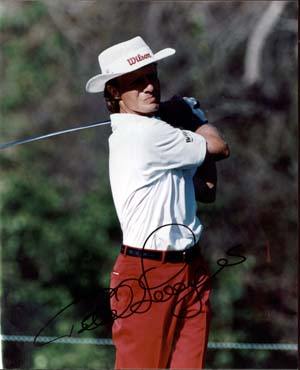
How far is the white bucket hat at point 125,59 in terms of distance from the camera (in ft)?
12.7

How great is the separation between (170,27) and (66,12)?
19.5 inches

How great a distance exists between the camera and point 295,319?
202 inches

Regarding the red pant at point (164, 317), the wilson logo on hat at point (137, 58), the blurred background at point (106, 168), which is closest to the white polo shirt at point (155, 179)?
the red pant at point (164, 317)

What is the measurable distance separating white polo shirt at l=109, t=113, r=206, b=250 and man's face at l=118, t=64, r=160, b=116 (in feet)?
0.13

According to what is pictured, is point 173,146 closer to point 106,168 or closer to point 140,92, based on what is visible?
point 140,92

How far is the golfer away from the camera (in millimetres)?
3822

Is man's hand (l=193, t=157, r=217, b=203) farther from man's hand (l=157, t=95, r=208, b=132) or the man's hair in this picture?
the man's hair

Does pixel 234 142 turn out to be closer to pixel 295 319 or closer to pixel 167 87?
pixel 167 87

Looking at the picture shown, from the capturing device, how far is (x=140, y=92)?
3885 mm

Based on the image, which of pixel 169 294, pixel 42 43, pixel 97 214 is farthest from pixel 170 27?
pixel 169 294

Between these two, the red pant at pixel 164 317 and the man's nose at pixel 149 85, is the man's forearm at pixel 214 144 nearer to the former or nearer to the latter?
the man's nose at pixel 149 85

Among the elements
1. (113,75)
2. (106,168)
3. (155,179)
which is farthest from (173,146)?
(106,168)

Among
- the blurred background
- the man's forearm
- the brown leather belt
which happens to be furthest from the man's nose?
the blurred background

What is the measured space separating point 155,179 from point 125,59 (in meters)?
0.48
